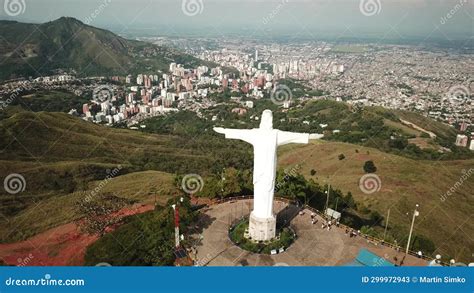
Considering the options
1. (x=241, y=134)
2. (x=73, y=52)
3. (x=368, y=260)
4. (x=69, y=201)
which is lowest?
(x=69, y=201)

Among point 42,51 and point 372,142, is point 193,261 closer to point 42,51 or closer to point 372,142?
Answer: point 372,142

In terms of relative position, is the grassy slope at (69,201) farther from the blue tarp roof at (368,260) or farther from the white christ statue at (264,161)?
the blue tarp roof at (368,260)

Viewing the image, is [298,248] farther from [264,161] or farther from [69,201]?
[69,201]

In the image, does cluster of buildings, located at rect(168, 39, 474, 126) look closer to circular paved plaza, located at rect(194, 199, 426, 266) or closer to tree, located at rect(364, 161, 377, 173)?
tree, located at rect(364, 161, 377, 173)

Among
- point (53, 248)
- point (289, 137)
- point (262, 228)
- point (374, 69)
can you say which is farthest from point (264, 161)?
point (374, 69)

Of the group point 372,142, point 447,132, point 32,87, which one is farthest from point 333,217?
point 32,87

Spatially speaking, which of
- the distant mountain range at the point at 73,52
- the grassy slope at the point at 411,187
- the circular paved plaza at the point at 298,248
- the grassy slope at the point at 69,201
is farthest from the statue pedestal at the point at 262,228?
the distant mountain range at the point at 73,52
